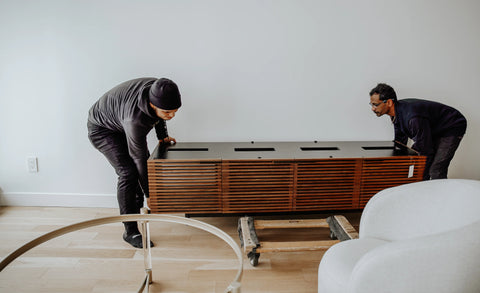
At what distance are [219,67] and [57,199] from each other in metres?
1.61

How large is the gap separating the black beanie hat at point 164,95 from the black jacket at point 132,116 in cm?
11

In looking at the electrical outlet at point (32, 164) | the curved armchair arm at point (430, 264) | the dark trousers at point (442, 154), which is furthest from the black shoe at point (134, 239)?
the dark trousers at point (442, 154)

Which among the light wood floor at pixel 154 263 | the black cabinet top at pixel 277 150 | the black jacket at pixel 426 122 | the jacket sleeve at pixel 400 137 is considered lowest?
the light wood floor at pixel 154 263

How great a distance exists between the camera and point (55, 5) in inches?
93.3

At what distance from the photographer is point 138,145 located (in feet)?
6.38

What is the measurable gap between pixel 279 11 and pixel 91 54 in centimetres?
137

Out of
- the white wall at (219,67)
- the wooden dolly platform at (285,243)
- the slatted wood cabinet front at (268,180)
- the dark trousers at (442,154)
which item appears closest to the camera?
the wooden dolly platform at (285,243)

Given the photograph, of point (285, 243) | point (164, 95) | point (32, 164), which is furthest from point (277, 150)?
point (32, 164)

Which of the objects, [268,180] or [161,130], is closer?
[268,180]

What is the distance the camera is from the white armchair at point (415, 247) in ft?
3.51

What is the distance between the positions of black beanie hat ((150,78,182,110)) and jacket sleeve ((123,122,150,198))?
0.66 feet

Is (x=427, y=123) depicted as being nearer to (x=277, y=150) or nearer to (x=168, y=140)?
(x=277, y=150)

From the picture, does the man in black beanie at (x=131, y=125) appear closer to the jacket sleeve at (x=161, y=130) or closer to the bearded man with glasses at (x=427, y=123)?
the jacket sleeve at (x=161, y=130)

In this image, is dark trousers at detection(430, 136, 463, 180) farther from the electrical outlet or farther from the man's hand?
the electrical outlet
